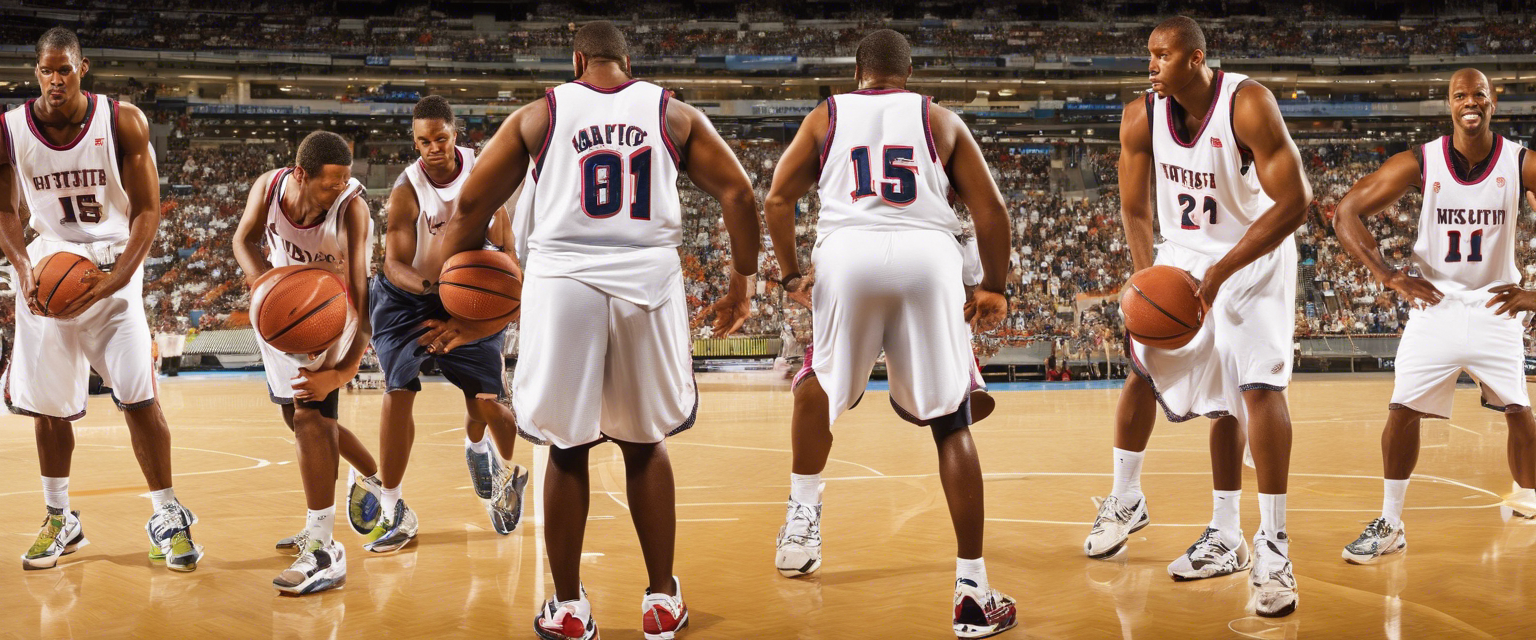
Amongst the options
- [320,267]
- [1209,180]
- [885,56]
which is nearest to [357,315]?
[320,267]

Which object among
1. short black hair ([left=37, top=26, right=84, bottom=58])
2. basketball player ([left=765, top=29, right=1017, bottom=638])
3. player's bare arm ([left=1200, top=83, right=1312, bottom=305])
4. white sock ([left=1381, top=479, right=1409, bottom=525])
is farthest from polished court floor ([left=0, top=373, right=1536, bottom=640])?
short black hair ([left=37, top=26, right=84, bottom=58])

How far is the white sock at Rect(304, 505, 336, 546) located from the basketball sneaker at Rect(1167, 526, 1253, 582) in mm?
3430

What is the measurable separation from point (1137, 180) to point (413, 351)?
353 centimetres

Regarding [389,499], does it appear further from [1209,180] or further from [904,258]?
[1209,180]

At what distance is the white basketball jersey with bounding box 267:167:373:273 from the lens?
4777 millimetres

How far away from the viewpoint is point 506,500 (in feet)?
17.7

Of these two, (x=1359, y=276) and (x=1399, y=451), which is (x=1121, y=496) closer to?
(x=1399, y=451)

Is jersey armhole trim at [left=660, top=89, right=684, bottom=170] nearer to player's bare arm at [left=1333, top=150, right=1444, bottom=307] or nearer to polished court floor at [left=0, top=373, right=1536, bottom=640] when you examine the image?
polished court floor at [left=0, top=373, right=1536, bottom=640]

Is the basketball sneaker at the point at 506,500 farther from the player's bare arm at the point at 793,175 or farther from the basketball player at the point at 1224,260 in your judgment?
the basketball player at the point at 1224,260

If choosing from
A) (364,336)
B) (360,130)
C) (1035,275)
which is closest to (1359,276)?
(1035,275)

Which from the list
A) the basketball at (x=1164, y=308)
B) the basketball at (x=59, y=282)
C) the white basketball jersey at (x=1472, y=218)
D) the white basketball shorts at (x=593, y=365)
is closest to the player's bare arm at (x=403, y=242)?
the basketball at (x=59, y=282)

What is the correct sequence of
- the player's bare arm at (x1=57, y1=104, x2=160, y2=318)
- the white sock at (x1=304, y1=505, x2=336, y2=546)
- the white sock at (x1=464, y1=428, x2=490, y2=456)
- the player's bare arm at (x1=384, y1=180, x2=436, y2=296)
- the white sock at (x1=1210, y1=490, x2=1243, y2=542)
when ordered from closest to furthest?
1. the white sock at (x1=304, y1=505, x2=336, y2=546)
2. the white sock at (x1=1210, y1=490, x2=1243, y2=542)
3. the player's bare arm at (x1=57, y1=104, x2=160, y2=318)
4. the player's bare arm at (x1=384, y1=180, x2=436, y2=296)
5. the white sock at (x1=464, y1=428, x2=490, y2=456)

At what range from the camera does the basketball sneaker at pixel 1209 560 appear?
428 centimetres

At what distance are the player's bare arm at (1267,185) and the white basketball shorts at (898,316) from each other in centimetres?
99
